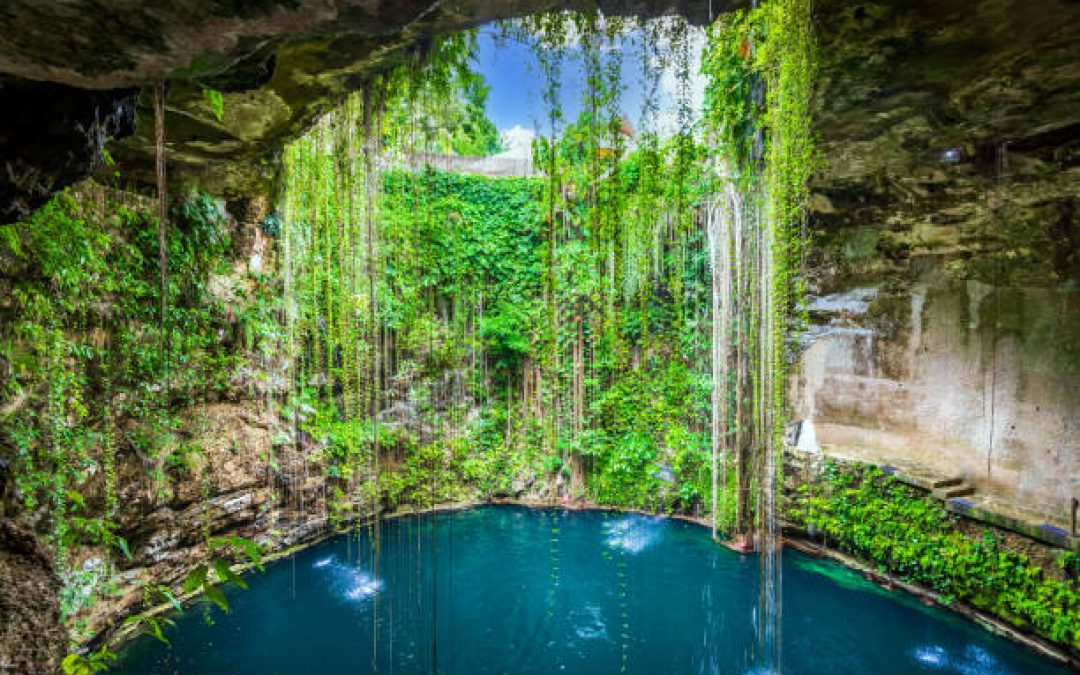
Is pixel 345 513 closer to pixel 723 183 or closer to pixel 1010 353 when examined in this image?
pixel 723 183

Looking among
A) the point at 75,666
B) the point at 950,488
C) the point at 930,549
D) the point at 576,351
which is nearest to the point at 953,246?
the point at 950,488

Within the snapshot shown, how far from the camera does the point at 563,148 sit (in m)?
6.73

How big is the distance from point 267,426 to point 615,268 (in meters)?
5.30

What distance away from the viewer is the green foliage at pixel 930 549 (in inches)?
158

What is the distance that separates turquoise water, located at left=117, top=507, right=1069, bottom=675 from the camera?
4.04 m

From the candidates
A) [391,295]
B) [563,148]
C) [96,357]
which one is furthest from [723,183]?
[96,357]

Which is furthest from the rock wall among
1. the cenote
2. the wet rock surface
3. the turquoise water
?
the wet rock surface

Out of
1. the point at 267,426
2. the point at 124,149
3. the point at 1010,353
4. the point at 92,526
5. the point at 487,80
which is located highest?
the point at 487,80

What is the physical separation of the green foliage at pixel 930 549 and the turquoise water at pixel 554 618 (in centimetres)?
30

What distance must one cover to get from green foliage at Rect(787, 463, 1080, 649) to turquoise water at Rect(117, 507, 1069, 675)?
298 mm

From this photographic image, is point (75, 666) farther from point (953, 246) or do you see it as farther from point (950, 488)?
point (953, 246)

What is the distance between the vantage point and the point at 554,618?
4746mm

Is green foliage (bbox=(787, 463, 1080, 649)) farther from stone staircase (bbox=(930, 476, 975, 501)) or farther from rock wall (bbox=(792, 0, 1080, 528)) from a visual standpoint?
rock wall (bbox=(792, 0, 1080, 528))

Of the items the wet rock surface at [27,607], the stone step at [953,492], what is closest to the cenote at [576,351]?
the wet rock surface at [27,607]
